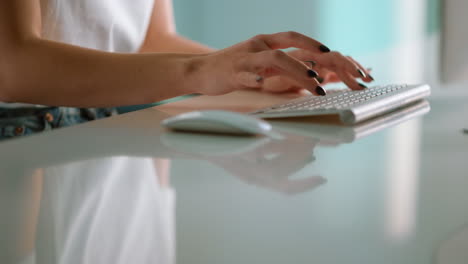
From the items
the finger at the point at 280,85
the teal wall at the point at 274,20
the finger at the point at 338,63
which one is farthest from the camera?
the teal wall at the point at 274,20

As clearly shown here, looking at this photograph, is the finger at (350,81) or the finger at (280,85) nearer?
the finger at (350,81)

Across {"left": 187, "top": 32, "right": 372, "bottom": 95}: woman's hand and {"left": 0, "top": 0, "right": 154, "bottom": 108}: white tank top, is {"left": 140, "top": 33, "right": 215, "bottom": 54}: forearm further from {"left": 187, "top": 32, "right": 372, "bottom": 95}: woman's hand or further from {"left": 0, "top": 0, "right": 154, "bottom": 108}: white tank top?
{"left": 187, "top": 32, "right": 372, "bottom": 95}: woman's hand

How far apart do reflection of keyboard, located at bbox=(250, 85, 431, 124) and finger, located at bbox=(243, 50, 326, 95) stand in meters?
0.03

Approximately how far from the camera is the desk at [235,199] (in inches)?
10.7

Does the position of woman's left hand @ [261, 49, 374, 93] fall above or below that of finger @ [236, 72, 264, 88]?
above

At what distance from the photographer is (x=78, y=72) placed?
2.68ft

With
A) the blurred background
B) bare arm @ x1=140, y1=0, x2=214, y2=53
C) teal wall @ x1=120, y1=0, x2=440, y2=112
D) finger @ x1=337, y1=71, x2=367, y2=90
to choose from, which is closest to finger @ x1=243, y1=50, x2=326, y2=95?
finger @ x1=337, y1=71, x2=367, y2=90

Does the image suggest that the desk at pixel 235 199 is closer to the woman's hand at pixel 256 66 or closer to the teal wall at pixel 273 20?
the woman's hand at pixel 256 66

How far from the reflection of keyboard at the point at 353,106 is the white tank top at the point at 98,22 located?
616 millimetres

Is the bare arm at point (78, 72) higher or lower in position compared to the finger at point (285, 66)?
higher

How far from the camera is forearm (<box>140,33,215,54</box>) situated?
4.63 ft

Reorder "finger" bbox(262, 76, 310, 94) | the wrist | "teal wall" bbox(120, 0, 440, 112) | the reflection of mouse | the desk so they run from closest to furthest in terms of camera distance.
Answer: the desk → the reflection of mouse → the wrist → "finger" bbox(262, 76, 310, 94) → "teal wall" bbox(120, 0, 440, 112)

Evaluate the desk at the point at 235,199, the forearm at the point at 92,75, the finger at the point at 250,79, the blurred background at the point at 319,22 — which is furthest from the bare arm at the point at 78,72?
the blurred background at the point at 319,22

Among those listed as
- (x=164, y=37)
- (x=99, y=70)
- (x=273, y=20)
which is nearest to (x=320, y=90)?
(x=99, y=70)
